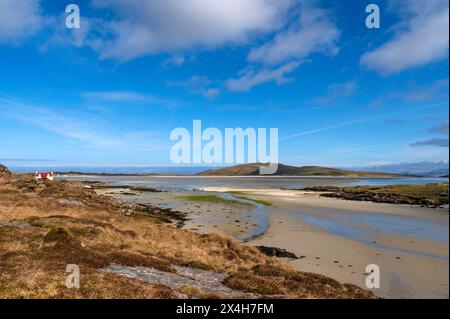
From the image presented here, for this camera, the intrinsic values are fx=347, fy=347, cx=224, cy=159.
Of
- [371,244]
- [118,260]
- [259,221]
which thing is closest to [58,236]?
[118,260]

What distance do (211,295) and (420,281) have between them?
1384 centimetres

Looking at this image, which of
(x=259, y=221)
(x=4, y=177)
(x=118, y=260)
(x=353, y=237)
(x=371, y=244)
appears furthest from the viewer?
(x=4, y=177)

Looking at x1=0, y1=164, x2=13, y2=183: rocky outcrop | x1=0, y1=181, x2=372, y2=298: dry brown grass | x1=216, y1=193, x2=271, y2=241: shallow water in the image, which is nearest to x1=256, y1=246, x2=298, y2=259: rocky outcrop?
x1=0, y1=181, x2=372, y2=298: dry brown grass

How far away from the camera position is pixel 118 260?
18.8m

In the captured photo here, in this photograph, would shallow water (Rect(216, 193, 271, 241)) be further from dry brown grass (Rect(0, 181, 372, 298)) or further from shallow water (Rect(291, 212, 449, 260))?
dry brown grass (Rect(0, 181, 372, 298))

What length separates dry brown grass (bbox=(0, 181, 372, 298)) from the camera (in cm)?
1289

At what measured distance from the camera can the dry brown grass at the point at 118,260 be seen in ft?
42.3

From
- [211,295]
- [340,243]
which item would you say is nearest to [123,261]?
[211,295]

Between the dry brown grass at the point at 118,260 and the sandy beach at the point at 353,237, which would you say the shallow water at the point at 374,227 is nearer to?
the sandy beach at the point at 353,237

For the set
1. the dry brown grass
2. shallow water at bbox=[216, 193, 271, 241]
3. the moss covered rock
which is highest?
the moss covered rock

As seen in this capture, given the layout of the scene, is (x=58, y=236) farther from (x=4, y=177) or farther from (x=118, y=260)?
(x=4, y=177)

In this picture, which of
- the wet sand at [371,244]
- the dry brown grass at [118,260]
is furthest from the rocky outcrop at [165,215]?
the wet sand at [371,244]
